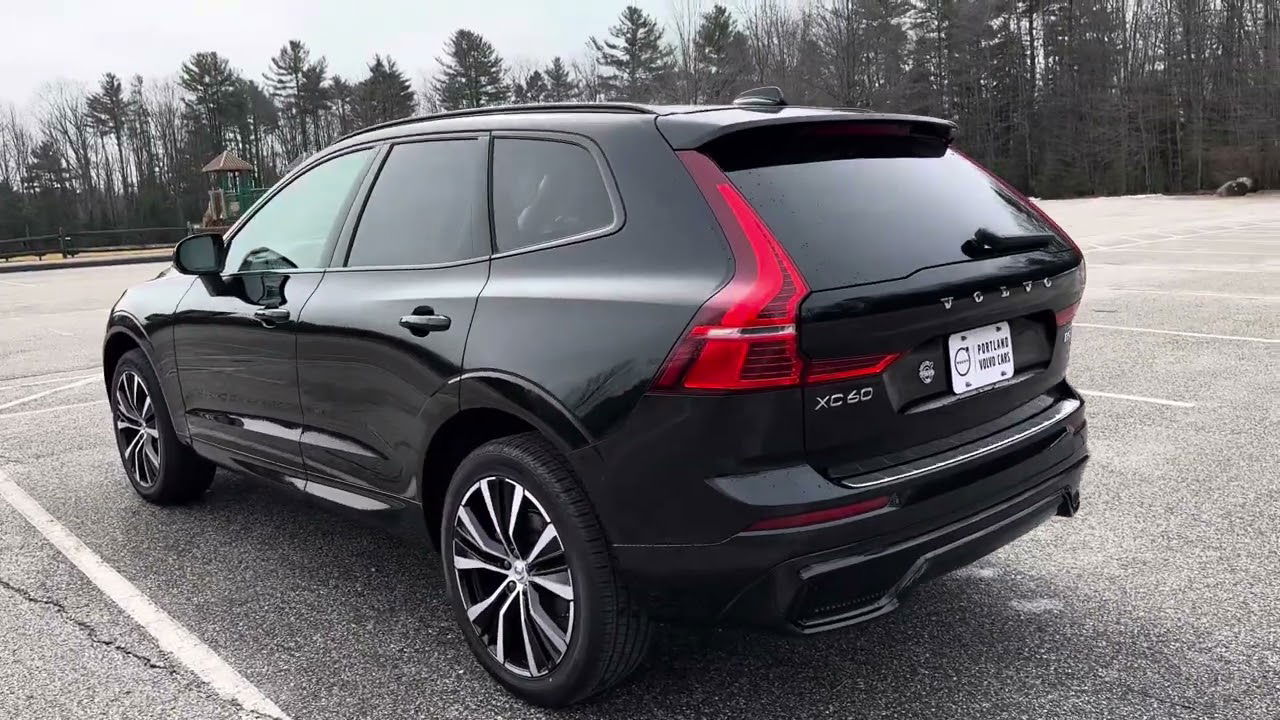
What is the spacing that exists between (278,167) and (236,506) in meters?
75.3

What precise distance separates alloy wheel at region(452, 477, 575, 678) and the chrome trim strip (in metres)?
0.81

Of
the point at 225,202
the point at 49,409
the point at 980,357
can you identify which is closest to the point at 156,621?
the point at 980,357

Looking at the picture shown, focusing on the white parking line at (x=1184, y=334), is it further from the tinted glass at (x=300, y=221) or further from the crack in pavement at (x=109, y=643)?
the crack in pavement at (x=109, y=643)

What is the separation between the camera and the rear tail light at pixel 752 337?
2207 millimetres

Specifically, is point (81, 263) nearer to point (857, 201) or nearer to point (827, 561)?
point (857, 201)

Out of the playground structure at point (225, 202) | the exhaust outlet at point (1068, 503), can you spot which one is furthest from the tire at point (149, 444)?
the playground structure at point (225, 202)

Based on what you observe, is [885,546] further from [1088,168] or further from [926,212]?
[1088,168]

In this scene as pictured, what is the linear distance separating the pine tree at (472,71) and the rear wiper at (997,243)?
231 ft

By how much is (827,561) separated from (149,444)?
142 inches

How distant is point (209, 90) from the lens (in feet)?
230

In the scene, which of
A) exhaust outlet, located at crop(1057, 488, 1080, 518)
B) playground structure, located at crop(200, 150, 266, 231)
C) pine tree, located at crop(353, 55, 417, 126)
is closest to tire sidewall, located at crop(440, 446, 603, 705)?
exhaust outlet, located at crop(1057, 488, 1080, 518)

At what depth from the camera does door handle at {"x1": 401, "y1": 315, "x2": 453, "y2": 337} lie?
2.84 m

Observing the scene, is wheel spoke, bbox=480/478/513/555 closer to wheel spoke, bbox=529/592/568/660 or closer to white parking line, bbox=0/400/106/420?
wheel spoke, bbox=529/592/568/660

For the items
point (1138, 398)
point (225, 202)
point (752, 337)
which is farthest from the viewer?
point (225, 202)
